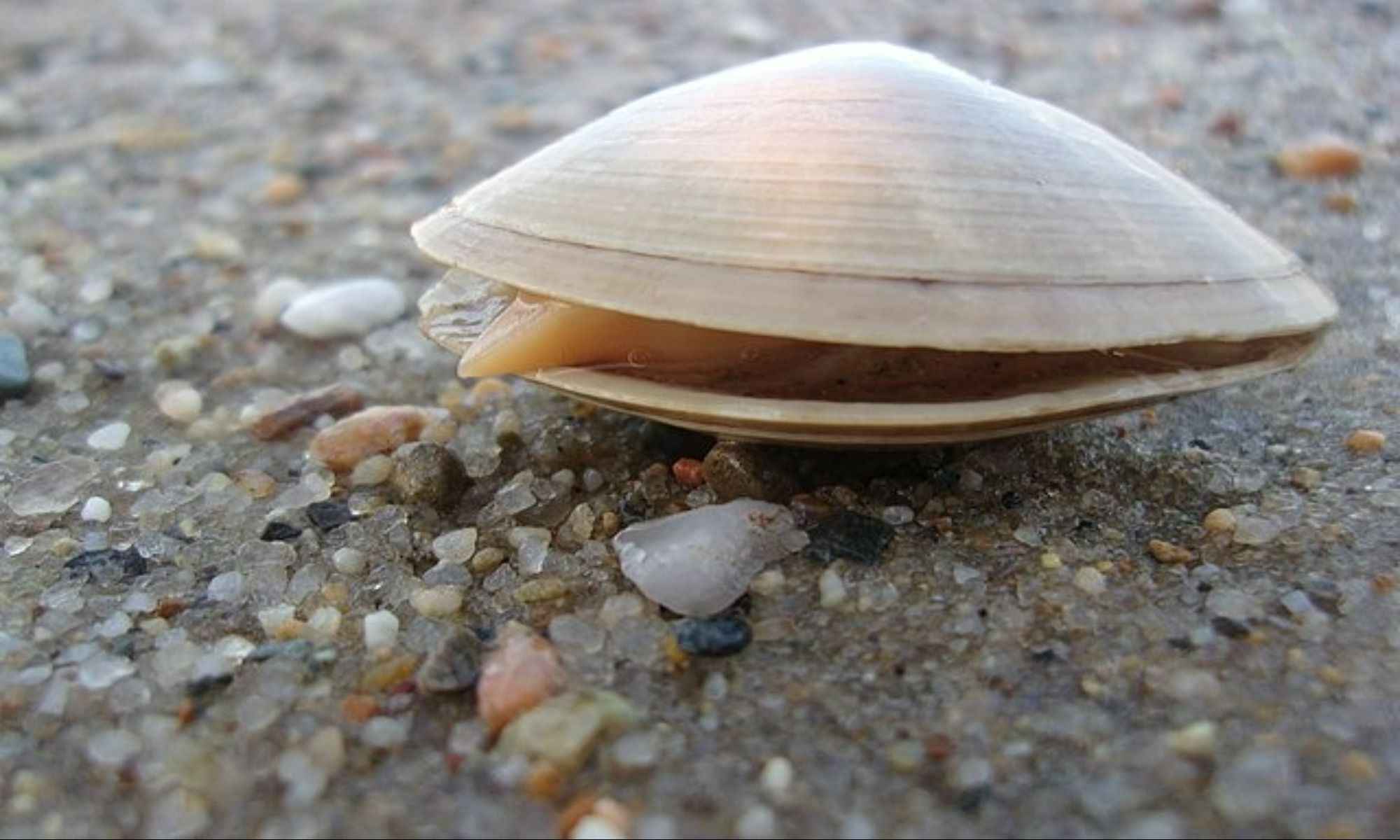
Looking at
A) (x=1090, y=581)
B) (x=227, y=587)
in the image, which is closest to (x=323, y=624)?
(x=227, y=587)

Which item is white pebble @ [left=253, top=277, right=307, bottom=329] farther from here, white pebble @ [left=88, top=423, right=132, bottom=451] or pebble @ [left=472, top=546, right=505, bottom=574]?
pebble @ [left=472, top=546, right=505, bottom=574]

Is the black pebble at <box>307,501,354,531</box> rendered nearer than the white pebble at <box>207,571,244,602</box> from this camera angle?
No

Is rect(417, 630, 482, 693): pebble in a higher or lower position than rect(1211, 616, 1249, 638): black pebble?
lower

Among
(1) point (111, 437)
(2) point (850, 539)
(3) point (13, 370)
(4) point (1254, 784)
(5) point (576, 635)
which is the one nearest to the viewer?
(4) point (1254, 784)

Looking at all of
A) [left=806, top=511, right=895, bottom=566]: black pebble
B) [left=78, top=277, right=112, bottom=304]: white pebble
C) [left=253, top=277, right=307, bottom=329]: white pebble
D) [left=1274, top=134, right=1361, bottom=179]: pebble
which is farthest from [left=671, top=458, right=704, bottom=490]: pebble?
[left=1274, top=134, right=1361, bottom=179]: pebble

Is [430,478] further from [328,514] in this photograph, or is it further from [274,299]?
[274,299]

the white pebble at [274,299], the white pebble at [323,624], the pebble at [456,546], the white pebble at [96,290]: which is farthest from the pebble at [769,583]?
the white pebble at [96,290]

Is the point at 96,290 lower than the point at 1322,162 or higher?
lower
